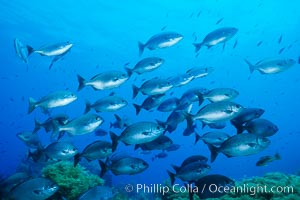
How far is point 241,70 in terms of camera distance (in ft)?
170

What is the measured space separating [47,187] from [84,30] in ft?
101

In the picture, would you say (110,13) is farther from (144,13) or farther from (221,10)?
(221,10)

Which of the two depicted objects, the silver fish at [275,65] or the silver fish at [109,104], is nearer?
the silver fish at [109,104]

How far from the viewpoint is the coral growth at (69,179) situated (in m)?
6.97

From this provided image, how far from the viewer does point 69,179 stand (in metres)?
7.16

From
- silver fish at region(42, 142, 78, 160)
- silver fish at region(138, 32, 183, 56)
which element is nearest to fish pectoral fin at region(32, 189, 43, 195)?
silver fish at region(42, 142, 78, 160)

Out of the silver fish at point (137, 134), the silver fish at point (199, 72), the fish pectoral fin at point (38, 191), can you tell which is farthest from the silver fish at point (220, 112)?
the fish pectoral fin at point (38, 191)

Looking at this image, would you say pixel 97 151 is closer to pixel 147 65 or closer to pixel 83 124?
pixel 83 124

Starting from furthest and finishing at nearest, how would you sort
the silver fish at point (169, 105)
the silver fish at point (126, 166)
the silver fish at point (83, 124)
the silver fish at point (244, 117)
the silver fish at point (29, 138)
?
the silver fish at point (29, 138) → the silver fish at point (169, 105) → the silver fish at point (83, 124) → the silver fish at point (244, 117) → the silver fish at point (126, 166)

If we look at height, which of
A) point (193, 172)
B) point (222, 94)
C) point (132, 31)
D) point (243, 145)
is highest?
point (132, 31)

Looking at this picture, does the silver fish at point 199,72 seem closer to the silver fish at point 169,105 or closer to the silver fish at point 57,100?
the silver fish at point 169,105

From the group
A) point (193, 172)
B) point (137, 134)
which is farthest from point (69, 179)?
point (193, 172)

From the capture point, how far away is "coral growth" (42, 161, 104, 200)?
22.9 ft

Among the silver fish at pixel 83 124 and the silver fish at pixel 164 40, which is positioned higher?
the silver fish at pixel 164 40
